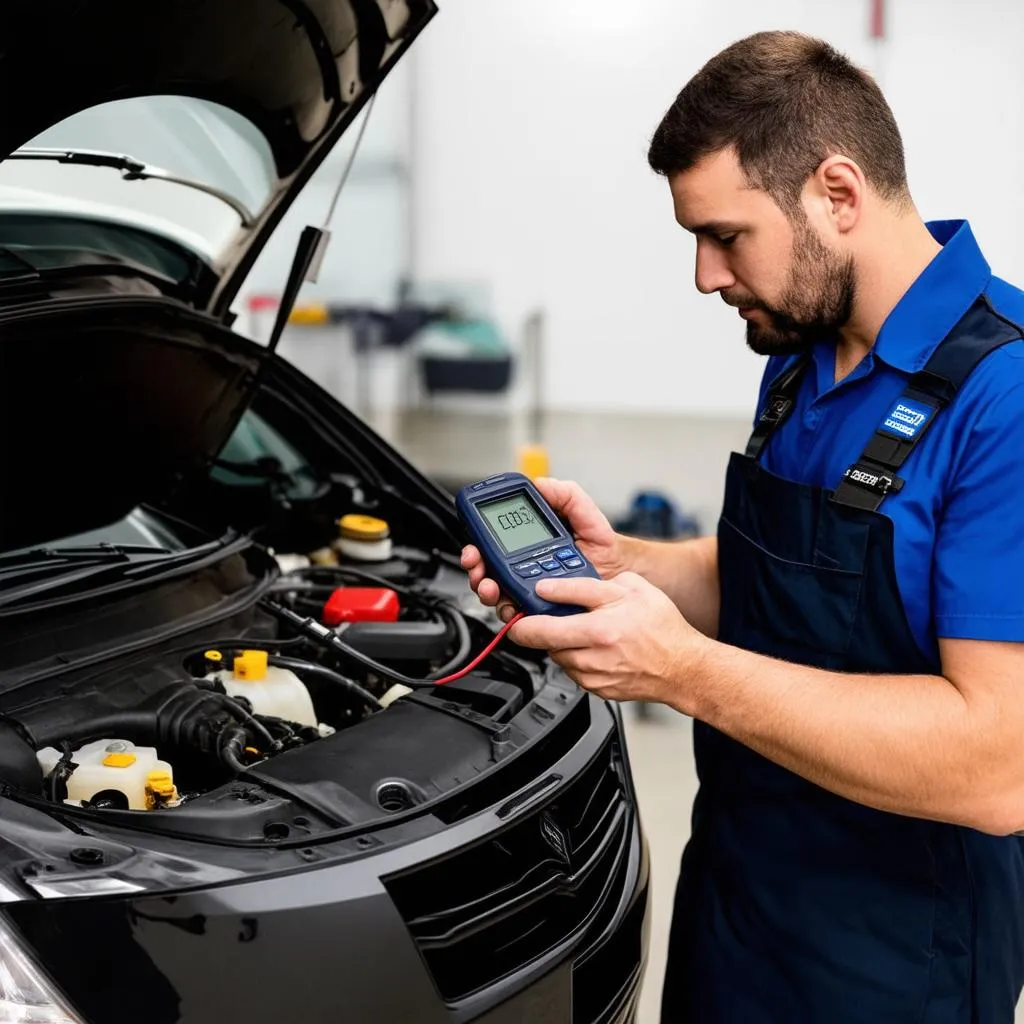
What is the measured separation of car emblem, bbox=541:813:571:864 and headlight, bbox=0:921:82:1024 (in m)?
0.53

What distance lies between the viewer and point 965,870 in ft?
3.97

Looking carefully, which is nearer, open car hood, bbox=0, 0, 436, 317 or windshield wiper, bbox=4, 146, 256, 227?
open car hood, bbox=0, 0, 436, 317

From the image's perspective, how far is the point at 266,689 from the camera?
159 cm

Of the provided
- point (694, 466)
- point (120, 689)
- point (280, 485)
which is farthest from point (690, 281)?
point (120, 689)

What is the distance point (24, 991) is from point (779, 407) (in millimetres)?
986

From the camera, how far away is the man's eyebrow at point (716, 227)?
3.97 feet

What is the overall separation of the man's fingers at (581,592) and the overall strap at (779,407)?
32 cm

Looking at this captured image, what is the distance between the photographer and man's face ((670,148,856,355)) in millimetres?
1191

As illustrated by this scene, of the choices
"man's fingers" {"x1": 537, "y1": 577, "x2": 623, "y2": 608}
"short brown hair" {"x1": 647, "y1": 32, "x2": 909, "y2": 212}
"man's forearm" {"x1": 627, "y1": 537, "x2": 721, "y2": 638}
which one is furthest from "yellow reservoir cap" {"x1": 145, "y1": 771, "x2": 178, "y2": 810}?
"short brown hair" {"x1": 647, "y1": 32, "x2": 909, "y2": 212}

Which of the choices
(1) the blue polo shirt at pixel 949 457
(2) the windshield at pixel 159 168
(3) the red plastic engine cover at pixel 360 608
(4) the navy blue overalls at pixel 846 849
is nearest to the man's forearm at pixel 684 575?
(4) the navy blue overalls at pixel 846 849

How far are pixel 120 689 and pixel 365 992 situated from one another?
61 centimetres

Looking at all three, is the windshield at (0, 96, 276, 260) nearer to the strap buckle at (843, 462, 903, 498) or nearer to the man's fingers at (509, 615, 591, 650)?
the man's fingers at (509, 615, 591, 650)

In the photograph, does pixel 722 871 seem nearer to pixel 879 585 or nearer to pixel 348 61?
pixel 879 585

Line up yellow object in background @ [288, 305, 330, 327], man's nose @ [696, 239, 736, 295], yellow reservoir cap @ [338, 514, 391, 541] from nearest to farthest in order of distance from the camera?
man's nose @ [696, 239, 736, 295], yellow reservoir cap @ [338, 514, 391, 541], yellow object in background @ [288, 305, 330, 327]
